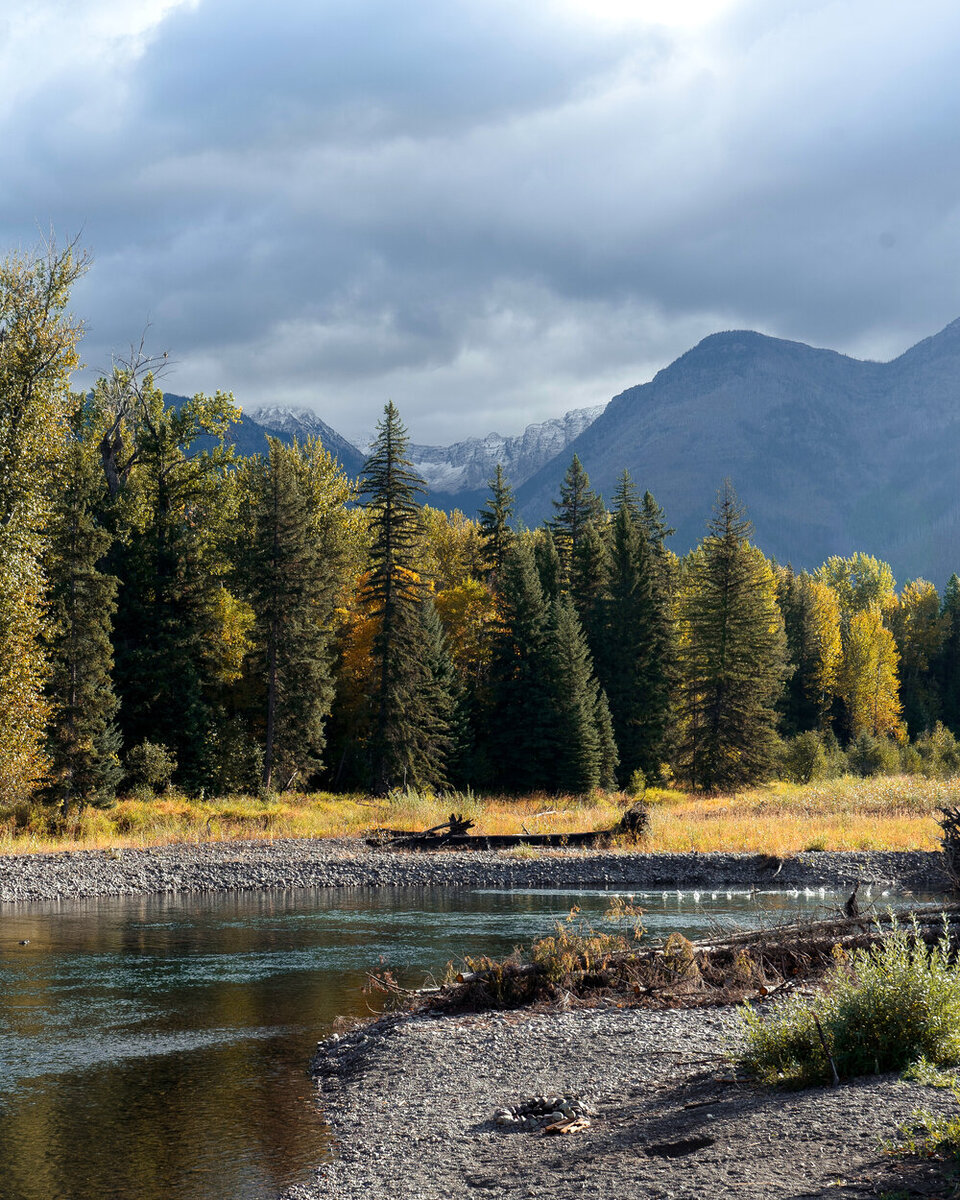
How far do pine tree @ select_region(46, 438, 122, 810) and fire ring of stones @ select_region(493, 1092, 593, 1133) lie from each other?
112ft

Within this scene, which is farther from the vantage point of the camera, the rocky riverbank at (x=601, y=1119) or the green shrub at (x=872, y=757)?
the green shrub at (x=872, y=757)

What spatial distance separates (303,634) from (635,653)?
25.7 meters

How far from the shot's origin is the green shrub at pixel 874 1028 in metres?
8.79

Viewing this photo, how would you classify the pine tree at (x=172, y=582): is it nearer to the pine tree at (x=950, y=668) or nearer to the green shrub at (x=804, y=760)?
the green shrub at (x=804, y=760)

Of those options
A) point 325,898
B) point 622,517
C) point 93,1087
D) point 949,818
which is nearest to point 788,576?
point 622,517

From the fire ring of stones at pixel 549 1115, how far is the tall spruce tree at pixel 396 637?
137ft

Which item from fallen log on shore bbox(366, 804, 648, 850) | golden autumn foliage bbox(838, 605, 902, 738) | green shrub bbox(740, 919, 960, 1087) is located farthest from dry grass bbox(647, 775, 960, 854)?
golden autumn foliage bbox(838, 605, 902, 738)

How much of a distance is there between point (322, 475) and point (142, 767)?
2522cm

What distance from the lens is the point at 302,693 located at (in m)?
51.4

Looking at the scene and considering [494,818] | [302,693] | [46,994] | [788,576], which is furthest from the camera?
[788,576]

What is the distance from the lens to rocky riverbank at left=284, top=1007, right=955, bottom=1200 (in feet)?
24.0

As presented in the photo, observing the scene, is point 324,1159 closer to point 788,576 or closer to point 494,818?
point 494,818

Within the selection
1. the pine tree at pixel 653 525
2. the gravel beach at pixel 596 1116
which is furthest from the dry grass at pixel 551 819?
the pine tree at pixel 653 525

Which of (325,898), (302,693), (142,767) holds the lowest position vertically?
(325,898)
